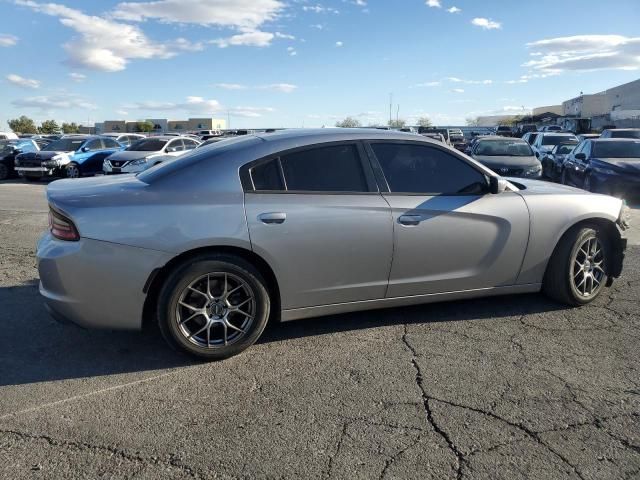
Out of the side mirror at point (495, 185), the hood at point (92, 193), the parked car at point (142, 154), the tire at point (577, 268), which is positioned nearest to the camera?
the hood at point (92, 193)

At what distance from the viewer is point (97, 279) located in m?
3.50

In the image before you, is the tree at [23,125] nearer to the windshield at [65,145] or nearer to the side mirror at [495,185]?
the windshield at [65,145]

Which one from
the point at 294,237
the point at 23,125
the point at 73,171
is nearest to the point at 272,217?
the point at 294,237

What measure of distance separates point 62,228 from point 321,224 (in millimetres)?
1803

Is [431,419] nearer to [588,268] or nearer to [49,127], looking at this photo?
[588,268]

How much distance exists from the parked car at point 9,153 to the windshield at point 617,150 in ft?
63.0

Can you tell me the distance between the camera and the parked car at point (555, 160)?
54.3 ft

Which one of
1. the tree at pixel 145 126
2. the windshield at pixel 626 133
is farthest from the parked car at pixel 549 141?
the tree at pixel 145 126

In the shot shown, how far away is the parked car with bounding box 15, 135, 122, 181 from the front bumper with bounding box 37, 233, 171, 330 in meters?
16.1

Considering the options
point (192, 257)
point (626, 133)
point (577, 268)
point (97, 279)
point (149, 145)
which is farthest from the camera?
point (626, 133)

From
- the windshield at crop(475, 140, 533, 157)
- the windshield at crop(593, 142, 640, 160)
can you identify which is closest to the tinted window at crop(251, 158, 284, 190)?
the windshield at crop(475, 140, 533, 157)

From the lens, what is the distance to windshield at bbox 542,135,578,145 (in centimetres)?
1997

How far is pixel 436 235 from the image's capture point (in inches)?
164

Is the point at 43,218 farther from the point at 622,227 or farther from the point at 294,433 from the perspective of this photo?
the point at 622,227
